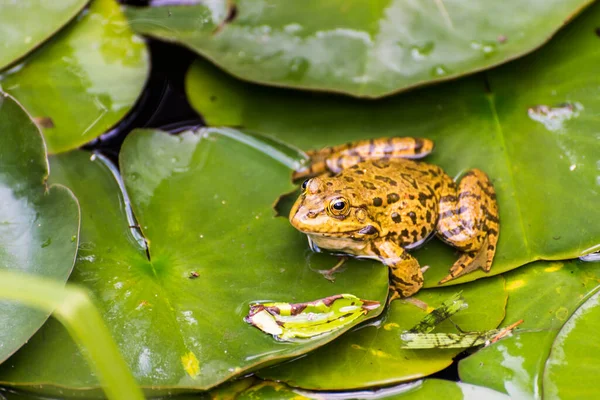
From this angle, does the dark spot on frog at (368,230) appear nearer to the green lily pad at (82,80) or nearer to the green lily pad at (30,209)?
the green lily pad at (30,209)

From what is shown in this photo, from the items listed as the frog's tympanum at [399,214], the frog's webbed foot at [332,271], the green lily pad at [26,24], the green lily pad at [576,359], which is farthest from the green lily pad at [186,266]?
the green lily pad at [576,359]

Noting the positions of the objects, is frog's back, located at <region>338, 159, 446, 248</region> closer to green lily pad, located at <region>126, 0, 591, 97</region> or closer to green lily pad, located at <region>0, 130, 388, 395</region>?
green lily pad, located at <region>0, 130, 388, 395</region>

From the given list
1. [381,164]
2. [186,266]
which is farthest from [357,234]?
[186,266]

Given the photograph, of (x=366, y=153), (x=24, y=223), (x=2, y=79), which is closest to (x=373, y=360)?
(x=366, y=153)

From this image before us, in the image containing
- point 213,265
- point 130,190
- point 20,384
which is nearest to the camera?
point 20,384

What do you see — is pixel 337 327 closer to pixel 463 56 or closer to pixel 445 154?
pixel 445 154

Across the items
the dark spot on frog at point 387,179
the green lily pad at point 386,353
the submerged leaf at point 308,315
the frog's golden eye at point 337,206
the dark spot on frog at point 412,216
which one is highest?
the frog's golden eye at point 337,206

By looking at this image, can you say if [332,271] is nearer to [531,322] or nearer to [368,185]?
[368,185]
